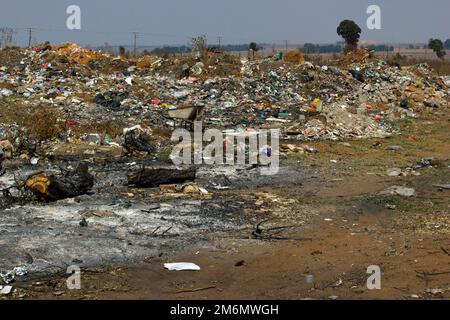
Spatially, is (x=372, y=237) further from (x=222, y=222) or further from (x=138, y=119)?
(x=138, y=119)

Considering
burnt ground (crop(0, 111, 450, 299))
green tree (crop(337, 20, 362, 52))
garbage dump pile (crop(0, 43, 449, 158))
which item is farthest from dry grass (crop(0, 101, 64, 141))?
green tree (crop(337, 20, 362, 52))

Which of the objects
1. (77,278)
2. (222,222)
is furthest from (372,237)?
(77,278)

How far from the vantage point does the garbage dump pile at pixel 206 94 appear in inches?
482

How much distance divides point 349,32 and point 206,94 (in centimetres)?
1762

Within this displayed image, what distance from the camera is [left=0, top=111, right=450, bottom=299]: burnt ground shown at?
190 inches

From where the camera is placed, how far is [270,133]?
1205 centimetres

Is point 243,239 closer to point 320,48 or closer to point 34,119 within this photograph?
point 34,119

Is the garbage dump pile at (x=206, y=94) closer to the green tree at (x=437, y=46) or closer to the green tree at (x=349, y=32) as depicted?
the green tree at (x=349, y=32)

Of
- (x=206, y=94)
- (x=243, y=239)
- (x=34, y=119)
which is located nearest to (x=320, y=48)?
(x=206, y=94)

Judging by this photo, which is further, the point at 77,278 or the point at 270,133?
the point at 270,133

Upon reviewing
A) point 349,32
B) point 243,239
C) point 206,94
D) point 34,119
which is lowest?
point 243,239

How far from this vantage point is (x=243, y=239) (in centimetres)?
611

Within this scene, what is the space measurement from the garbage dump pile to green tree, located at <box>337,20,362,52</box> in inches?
375
